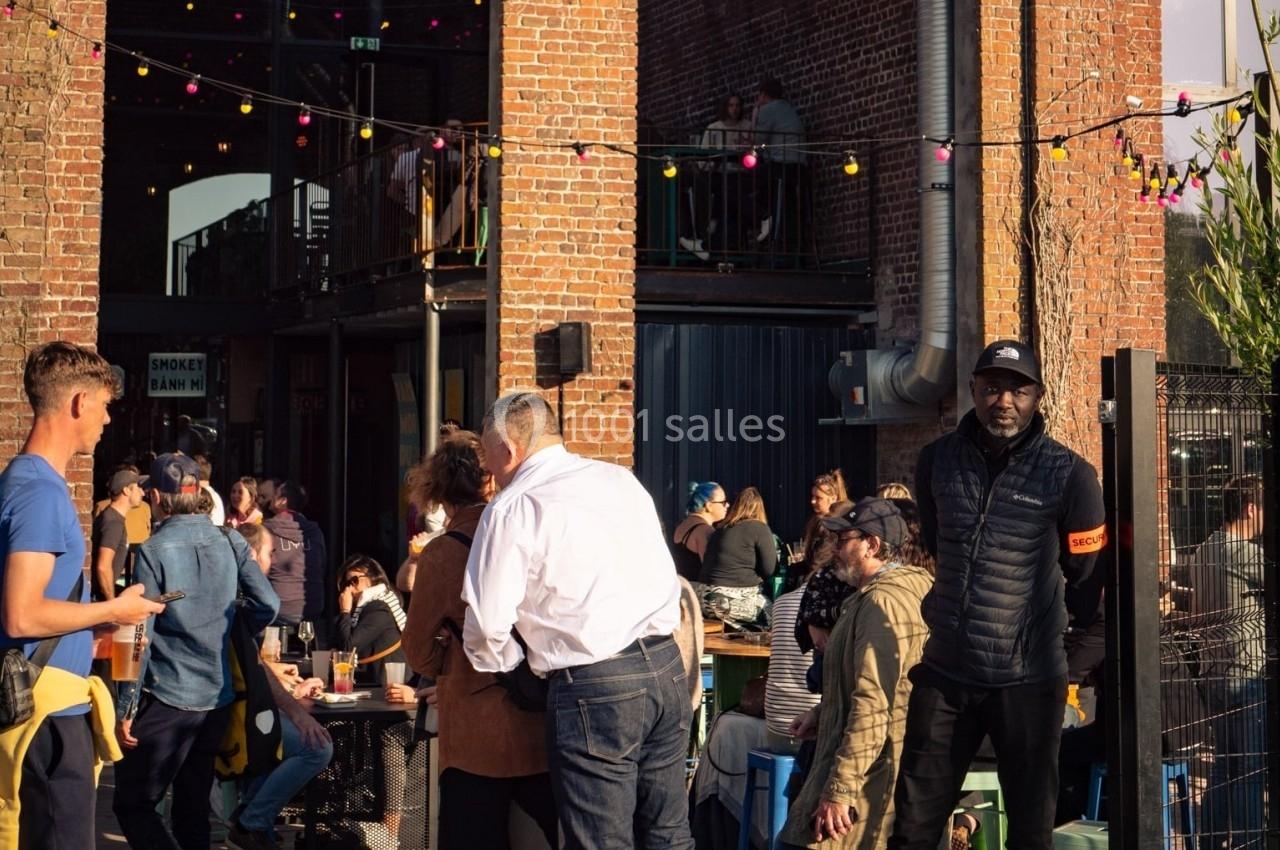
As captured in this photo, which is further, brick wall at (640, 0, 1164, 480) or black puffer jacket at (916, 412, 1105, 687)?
brick wall at (640, 0, 1164, 480)

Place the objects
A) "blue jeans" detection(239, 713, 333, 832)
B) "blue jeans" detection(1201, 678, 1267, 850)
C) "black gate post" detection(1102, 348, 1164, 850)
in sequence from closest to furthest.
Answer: "black gate post" detection(1102, 348, 1164, 850) < "blue jeans" detection(1201, 678, 1267, 850) < "blue jeans" detection(239, 713, 333, 832)

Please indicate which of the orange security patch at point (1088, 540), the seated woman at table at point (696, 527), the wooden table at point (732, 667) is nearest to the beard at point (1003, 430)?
the orange security patch at point (1088, 540)

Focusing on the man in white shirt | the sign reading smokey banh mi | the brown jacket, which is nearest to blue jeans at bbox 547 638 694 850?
the man in white shirt

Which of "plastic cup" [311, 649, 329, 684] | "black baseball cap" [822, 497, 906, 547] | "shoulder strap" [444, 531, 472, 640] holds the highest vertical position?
"black baseball cap" [822, 497, 906, 547]

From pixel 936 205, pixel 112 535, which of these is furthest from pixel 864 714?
pixel 936 205

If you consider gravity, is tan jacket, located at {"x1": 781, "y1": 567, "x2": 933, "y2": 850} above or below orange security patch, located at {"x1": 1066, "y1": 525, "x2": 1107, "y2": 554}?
below

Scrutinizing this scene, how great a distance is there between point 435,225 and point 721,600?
157 inches

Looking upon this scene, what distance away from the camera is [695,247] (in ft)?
45.1

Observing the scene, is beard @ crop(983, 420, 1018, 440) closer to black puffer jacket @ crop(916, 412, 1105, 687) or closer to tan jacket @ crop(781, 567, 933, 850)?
black puffer jacket @ crop(916, 412, 1105, 687)

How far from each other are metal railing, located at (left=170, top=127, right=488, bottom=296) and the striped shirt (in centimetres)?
525

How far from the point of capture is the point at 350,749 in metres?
7.73

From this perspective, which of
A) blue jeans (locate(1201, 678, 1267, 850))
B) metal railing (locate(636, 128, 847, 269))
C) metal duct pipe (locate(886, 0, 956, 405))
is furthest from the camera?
metal railing (locate(636, 128, 847, 269))

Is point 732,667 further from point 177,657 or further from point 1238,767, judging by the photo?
point 1238,767

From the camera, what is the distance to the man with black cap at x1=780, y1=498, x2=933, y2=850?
5.38m
